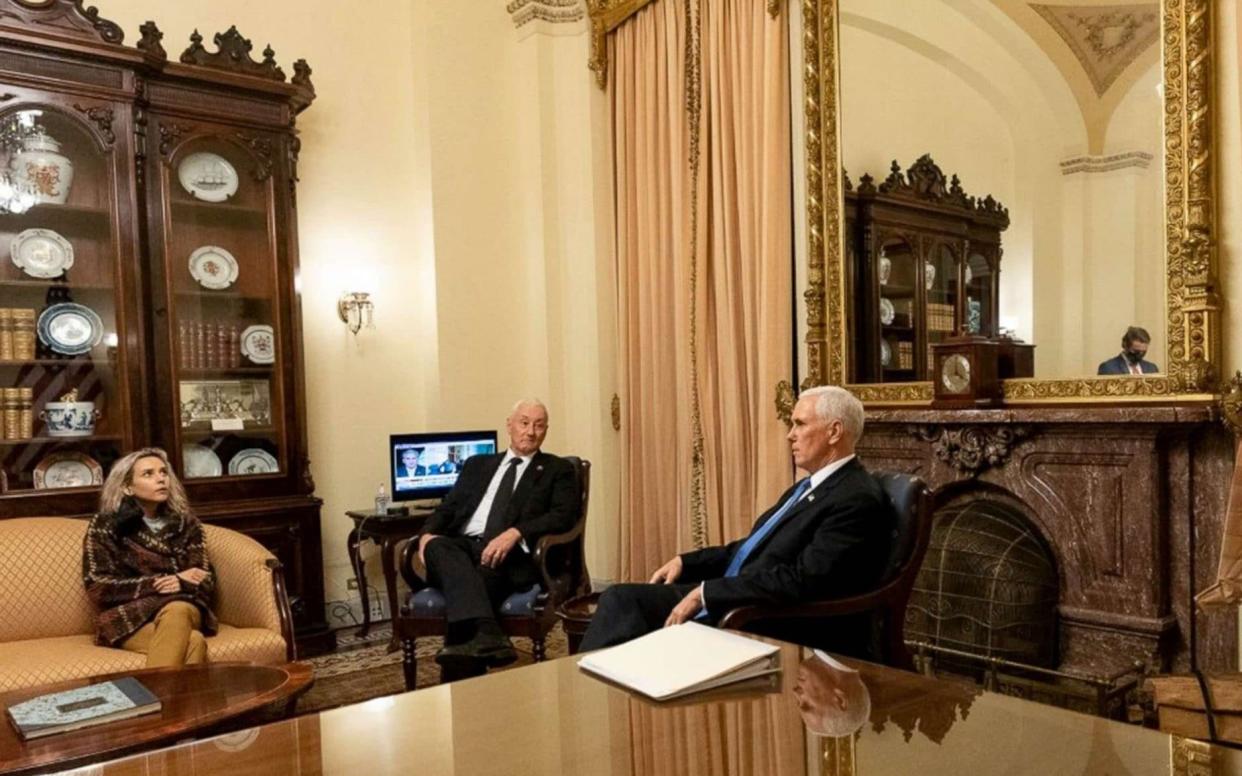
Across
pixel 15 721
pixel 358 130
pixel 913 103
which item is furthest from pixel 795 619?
pixel 358 130

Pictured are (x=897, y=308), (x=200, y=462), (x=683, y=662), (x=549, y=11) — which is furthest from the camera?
(x=549, y=11)

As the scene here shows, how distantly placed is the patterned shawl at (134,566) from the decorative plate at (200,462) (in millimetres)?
1002

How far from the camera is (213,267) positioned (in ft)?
14.5

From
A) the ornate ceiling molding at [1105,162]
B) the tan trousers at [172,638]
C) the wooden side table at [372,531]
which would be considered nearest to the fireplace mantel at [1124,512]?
the ornate ceiling molding at [1105,162]

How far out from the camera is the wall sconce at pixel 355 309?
5.02 meters

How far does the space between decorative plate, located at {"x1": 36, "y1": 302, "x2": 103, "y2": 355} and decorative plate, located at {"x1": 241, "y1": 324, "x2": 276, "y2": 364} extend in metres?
0.63

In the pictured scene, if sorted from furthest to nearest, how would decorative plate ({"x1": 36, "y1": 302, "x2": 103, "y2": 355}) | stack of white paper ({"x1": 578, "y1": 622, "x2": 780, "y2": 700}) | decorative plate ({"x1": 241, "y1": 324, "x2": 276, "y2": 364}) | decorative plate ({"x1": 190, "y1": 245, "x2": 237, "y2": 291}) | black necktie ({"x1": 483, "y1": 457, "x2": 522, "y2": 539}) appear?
decorative plate ({"x1": 241, "y1": 324, "x2": 276, "y2": 364}), decorative plate ({"x1": 190, "y1": 245, "x2": 237, "y2": 291}), decorative plate ({"x1": 36, "y1": 302, "x2": 103, "y2": 355}), black necktie ({"x1": 483, "y1": 457, "x2": 522, "y2": 539}), stack of white paper ({"x1": 578, "y1": 622, "x2": 780, "y2": 700})

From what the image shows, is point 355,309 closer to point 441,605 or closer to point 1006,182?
point 441,605

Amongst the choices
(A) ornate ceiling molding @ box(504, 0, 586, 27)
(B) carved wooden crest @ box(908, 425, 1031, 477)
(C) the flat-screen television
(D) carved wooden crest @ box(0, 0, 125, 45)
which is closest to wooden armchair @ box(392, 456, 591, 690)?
(C) the flat-screen television

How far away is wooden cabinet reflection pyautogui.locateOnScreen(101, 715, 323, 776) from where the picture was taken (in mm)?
1324

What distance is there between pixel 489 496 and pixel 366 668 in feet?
→ 3.39

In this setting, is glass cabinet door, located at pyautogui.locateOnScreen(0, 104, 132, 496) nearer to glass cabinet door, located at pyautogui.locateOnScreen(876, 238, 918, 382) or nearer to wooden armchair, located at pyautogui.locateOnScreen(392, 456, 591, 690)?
wooden armchair, located at pyautogui.locateOnScreen(392, 456, 591, 690)

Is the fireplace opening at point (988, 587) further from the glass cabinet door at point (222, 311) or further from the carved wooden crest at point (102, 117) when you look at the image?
the carved wooden crest at point (102, 117)

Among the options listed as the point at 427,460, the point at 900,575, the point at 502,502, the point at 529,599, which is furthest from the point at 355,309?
the point at 900,575
